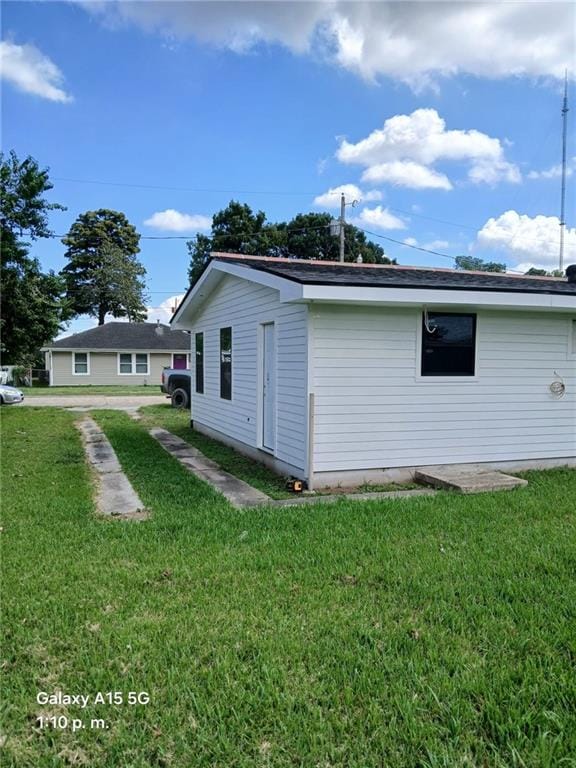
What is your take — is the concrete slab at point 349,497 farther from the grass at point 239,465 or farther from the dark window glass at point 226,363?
the dark window glass at point 226,363

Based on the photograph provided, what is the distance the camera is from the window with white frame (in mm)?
31639

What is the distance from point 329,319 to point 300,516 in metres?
2.41

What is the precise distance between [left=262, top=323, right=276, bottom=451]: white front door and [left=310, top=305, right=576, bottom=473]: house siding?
4.46 feet

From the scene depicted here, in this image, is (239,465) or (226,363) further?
(226,363)

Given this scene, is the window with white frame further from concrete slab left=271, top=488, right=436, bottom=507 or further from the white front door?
concrete slab left=271, top=488, right=436, bottom=507

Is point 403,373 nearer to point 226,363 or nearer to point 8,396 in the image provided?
point 226,363

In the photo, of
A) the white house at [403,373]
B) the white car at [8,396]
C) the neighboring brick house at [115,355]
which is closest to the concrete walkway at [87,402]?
the white car at [8,396]

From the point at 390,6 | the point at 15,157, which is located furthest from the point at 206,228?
the point at 390,6

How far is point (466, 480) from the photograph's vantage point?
6.41 m

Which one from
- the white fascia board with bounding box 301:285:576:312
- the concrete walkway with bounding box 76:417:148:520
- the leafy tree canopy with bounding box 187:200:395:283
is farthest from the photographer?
the leafy tree canopy with bounding box 187:200:395:283

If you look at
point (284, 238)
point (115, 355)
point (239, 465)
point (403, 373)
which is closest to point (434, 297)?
point (403, 373)

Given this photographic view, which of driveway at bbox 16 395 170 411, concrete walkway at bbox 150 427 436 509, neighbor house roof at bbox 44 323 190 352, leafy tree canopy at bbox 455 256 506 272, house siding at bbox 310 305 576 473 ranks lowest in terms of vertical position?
driveway at bbox 16 395 170 411

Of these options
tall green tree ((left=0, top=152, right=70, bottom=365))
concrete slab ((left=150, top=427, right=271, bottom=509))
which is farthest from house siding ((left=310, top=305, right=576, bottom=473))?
tall green tree ((left=0, top=152, right=70, bottom=365))

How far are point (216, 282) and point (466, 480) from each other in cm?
590
